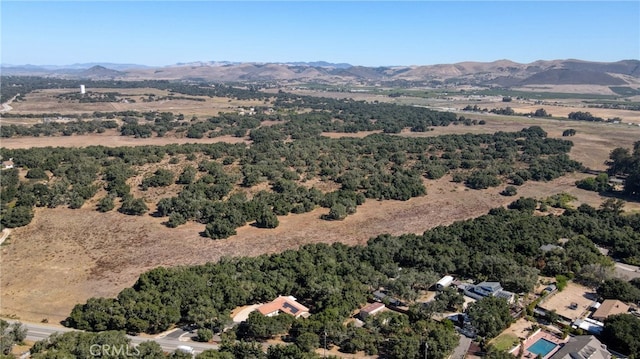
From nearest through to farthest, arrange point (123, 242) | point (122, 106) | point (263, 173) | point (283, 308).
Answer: point (283, 308) → point (123, 242) → point (263, 173) → point (122, 106)

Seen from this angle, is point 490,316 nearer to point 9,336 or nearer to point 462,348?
point 462,348

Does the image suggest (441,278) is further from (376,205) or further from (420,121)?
(420,121)

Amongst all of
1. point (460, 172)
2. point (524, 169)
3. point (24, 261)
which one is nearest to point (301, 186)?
point (460, 172)

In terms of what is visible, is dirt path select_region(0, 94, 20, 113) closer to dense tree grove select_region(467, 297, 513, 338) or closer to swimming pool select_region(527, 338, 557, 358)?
dense tree grove select_region(467, 297, 513, 338)

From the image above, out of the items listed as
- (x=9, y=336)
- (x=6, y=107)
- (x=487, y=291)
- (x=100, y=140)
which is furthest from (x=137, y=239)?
(x=6, y=107)

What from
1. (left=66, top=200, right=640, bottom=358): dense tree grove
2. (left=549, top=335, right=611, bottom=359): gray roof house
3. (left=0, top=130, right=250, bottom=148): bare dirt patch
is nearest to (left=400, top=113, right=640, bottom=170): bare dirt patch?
(left=66, top=200, right=640, bottom=358): dense tree grove

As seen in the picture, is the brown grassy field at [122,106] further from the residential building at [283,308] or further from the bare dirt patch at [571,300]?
the bare dirt patch at [571,300]
